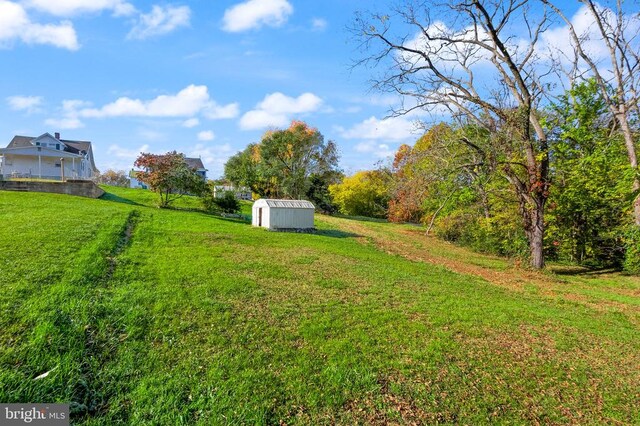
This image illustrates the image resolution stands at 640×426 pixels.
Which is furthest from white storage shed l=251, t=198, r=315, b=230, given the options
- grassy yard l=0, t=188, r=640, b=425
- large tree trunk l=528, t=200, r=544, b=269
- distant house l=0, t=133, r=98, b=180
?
distant house l=0, t=133, r=98, b=180

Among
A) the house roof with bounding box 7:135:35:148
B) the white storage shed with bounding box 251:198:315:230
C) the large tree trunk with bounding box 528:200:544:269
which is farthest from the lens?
the house roof with bounding box 7:135:35:148

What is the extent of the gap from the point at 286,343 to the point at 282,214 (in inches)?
534

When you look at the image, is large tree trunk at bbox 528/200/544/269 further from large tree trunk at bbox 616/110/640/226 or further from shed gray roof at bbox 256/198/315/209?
shed gray roof at bbox 256/198/315/209

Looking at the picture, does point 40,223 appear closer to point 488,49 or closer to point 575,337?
point 575,337

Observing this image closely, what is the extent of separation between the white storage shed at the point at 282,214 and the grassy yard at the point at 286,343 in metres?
8.75

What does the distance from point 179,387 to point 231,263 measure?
546 cm

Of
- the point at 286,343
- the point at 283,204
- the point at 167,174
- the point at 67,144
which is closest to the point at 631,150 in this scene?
the point at 286,343

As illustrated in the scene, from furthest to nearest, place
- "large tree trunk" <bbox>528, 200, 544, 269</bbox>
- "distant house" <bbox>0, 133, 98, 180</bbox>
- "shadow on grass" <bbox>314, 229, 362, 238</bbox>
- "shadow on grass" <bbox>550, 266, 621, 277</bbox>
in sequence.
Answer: "distant house" <bbox>0, 133, 98, 180</bbox>
"shadow on grass" <bbox>314, 229, 362, 238</bbox>
"shadow on grass" <bbox>550, 266, 621, 277</bbox>
"large tree trunk" <bbox>528, 200, 544, 269</bbox>

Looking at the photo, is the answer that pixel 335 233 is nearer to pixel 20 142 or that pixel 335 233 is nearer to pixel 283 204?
pixel 283 204

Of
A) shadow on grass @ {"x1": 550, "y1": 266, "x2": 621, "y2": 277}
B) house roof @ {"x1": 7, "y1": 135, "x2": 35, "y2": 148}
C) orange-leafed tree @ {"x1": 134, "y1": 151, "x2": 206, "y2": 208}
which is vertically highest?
house roof @ {"x1": 7, "y1": 135, "x2": 35, "y2": 148}

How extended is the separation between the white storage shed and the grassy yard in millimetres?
8750

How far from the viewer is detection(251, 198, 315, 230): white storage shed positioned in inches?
709

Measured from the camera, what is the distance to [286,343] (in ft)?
16.1

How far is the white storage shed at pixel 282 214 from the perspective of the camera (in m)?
18.0
